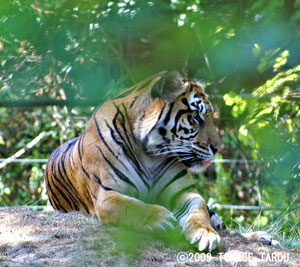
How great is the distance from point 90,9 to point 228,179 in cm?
562

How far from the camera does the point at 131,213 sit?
2.35m

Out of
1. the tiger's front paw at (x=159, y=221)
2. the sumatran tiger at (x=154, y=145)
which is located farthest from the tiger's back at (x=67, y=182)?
the tiger's front paw at (x=159, y=221)

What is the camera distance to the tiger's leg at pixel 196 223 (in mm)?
2168

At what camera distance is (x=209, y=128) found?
288 cm

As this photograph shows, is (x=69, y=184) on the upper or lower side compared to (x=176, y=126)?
lower

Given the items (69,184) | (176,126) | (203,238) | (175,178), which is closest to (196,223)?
(203,238)

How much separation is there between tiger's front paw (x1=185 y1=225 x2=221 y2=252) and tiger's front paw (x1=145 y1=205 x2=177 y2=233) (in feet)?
0.33

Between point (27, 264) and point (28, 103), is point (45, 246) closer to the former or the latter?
point (27, 264)

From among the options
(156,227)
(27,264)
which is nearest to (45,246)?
(27,264)

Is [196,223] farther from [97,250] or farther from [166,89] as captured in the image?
[166,89]

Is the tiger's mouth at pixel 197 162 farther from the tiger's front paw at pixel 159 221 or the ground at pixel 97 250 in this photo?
the tiger's front paw at pixel 159 221

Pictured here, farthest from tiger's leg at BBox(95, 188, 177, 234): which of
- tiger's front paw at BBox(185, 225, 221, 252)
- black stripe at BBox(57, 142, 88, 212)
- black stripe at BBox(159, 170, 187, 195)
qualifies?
black stripe at BBox(57, 142, 88, 212)

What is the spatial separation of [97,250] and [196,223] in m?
0.56

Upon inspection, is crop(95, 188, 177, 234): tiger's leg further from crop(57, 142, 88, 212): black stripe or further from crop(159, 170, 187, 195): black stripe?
crop(57, 142, 88, 212): black stripe
